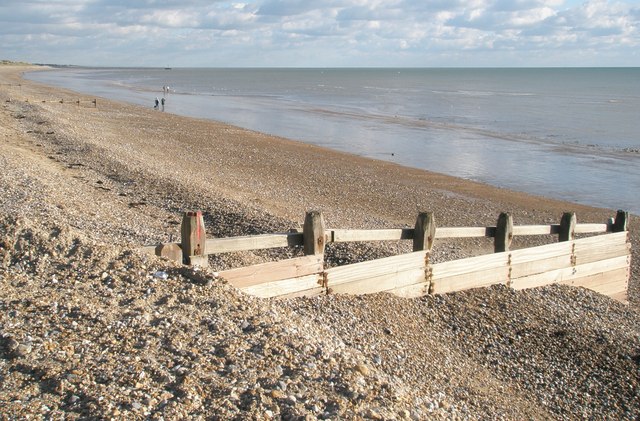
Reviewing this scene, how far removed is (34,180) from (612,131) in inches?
1590

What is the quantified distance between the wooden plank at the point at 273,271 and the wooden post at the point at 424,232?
1.58 metres

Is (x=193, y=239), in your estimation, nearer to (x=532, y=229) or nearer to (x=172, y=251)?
(x=172, y=251)

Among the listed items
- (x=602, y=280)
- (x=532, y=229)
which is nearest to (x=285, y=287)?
(x=532, y=229)

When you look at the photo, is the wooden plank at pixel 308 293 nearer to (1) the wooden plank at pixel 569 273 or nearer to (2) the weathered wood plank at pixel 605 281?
(1) the wooden plank at pixel 569 273

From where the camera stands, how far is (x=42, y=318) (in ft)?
18.3

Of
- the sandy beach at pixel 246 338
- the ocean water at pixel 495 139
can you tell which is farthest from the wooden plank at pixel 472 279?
the ocean water at pixel 495 139

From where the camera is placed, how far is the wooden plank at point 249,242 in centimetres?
684

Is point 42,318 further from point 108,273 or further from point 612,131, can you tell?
point 612,131

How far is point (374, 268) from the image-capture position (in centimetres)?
791

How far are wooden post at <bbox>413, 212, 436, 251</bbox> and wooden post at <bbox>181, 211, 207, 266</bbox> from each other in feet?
9.59

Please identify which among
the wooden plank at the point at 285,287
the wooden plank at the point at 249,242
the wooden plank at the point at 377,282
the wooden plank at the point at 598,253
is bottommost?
the wooden plank at the point at 598,253

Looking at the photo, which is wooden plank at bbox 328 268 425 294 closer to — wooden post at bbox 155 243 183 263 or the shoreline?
wooden post at bbox 155 243 183 263

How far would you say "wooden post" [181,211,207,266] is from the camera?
6.64m

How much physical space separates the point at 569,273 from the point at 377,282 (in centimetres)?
371
